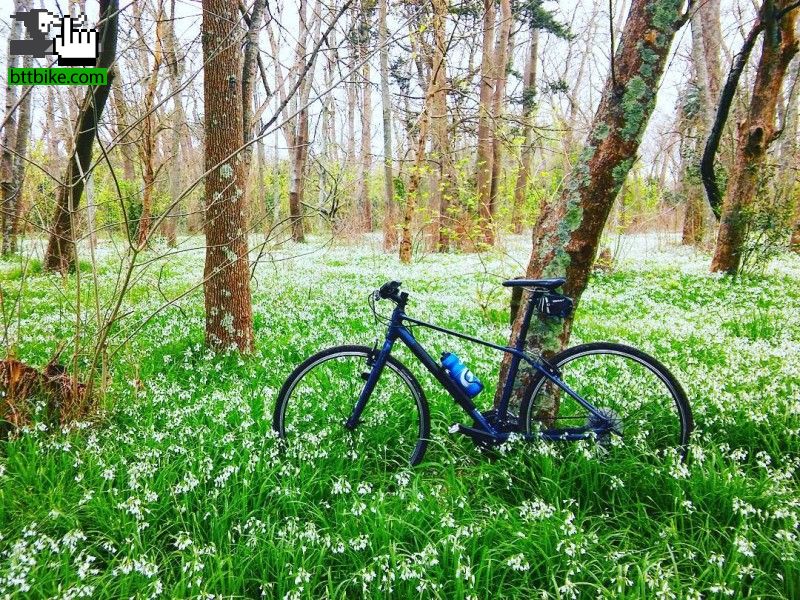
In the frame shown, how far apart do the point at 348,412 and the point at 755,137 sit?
37.2 ft

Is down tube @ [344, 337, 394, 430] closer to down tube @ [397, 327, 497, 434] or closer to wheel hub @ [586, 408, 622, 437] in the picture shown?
down tube @ [397, 327, 497, 434]

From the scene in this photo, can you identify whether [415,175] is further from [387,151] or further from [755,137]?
[755,137]

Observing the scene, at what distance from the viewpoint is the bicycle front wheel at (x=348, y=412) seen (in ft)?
11.7

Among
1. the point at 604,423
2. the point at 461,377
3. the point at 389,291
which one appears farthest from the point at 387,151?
the point at 604,423

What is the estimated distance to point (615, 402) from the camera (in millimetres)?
3840

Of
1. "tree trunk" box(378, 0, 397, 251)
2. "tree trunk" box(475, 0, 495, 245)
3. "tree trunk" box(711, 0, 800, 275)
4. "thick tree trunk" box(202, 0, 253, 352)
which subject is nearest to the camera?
"thick tree trunk" box(202, 0, 253, 352)

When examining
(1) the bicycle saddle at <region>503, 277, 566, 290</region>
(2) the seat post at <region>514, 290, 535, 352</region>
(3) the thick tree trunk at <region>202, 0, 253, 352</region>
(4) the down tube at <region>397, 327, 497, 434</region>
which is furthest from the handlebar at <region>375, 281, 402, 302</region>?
(3) the thick tree trunk at <region>202, 0, 253, 352</region>

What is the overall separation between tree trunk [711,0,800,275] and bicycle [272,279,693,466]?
8.99 metres

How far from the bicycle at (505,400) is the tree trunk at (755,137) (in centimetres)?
899

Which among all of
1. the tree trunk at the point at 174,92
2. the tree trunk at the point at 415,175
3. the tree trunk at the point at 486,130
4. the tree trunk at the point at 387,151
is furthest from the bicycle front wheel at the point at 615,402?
the tree trunk at the point at 387,151

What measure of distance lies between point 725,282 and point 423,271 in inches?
295

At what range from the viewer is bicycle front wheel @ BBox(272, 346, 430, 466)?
357cm

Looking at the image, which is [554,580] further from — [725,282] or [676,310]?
[725,282]

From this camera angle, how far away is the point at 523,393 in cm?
373
